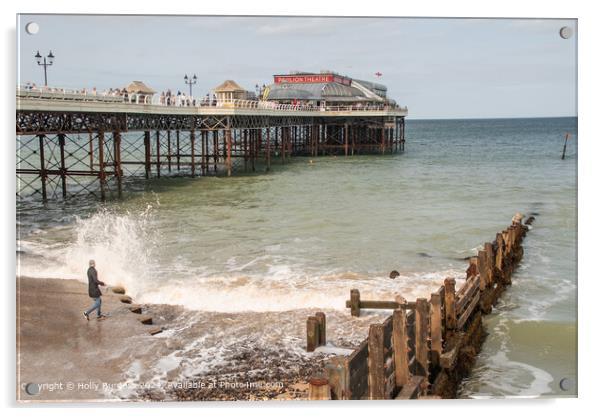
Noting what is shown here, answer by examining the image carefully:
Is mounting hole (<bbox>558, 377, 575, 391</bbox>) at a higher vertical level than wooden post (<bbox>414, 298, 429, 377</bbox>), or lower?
lower

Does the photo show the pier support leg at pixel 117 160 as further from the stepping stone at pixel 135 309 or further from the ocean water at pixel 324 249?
the stepping stone at pixel 135 309

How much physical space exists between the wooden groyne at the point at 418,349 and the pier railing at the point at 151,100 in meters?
8.07

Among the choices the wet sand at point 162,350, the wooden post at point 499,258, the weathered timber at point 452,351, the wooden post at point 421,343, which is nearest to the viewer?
the wet sand at point 162,350

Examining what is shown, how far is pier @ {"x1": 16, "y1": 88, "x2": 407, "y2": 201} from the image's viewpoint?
2675cm

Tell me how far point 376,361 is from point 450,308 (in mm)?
3865

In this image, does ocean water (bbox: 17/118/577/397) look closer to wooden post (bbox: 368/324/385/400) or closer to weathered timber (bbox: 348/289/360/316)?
weathered timber (bbox: 348/289/360/316)

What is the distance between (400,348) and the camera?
428 inches

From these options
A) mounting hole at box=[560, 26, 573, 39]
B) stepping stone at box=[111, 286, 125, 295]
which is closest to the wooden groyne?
mounting hole at box=[560, 26, 573, 39]

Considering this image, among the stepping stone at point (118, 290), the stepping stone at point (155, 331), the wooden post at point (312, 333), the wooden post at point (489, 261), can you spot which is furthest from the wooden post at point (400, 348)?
the stepping stone at point (118, 290)

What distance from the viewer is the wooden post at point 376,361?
9.95 metres

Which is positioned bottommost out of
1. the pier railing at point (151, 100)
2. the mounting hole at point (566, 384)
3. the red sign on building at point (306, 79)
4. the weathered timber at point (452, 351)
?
the mounting hole at point (566, 384)

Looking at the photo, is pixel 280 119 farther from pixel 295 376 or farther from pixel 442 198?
pixel 295 376

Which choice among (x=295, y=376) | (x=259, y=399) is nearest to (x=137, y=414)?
(x=259, y=399)

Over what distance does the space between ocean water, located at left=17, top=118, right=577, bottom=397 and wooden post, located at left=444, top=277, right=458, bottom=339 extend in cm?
83
